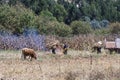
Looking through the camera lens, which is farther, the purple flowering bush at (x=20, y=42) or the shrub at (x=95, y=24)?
the shrub at (x=95, y=24)

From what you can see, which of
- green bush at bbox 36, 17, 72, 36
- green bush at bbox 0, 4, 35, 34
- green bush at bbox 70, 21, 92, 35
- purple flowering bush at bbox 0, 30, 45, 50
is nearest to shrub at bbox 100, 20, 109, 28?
green bush at bbox 70, 21, 92, 35

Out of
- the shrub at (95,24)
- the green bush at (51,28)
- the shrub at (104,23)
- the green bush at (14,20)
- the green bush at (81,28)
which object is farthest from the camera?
the shrub at (104,23)

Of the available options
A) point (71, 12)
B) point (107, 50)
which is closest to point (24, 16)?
point (107, 50)

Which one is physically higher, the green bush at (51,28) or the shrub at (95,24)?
the green bush at (51,28)

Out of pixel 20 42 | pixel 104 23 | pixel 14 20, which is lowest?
pixel 104 23

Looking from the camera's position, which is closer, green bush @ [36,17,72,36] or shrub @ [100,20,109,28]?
green bush @ [36,17,72,36]

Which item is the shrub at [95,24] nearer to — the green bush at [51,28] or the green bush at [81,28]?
the green bush at [81,28]

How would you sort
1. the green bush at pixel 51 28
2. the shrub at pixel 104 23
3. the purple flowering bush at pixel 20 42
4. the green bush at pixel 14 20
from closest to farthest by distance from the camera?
the purple flowering bush at pixel 20 42, the green bush at pixel 14 20, the green bush at pixel 51 28, the shrub at pixel 104 23

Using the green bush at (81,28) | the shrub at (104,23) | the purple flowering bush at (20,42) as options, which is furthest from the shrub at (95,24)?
the purple flowering bush at (20,42)

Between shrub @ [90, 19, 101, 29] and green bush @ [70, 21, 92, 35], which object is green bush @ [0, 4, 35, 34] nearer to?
green bush @ [70, 21, 92, 35]

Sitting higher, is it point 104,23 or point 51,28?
point 51,28

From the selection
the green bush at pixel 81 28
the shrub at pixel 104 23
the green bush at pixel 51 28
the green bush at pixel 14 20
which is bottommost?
the shrub at pixel 104 23

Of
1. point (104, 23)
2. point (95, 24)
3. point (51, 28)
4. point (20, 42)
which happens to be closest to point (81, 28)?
point (51, 28)

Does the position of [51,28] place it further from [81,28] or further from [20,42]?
[20,42]
